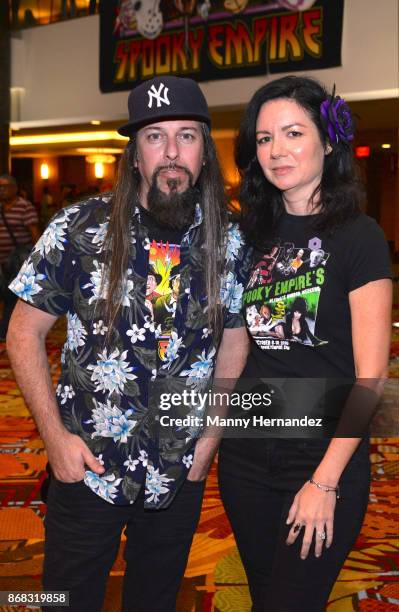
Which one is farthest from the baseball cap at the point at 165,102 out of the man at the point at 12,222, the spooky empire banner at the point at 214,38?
the spooky empire banner at the point at 214,38

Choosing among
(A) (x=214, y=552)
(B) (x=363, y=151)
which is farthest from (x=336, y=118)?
(B) (x=363, y=151)

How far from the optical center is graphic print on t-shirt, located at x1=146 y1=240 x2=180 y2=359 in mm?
1865

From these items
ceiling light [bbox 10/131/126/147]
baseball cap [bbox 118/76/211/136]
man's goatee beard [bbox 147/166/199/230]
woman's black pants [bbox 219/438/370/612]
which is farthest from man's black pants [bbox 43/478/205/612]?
ceiling light [bbox 10/131/126/147]

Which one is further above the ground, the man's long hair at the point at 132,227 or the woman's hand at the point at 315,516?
the man's long hair at the point at 132,227

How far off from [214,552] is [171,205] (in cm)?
170

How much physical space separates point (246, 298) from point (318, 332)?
0.79ft

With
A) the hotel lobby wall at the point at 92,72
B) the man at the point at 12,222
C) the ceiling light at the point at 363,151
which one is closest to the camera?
the man at the point at 12,222

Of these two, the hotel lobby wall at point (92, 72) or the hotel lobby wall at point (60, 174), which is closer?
the hotel lobby wall at point (92, 72)

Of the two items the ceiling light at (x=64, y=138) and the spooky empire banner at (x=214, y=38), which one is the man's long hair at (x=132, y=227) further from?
the ceiling light at (x=64, y=138)

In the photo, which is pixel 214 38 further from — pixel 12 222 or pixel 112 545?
pixel 112 545

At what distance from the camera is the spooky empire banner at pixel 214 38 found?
905 centimetres

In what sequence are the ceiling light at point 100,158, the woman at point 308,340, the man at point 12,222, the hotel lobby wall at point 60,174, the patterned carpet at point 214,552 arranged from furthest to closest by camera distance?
the hotel lobby wall at point 60,174 → the ceiling light at point 100,158 → the man at point 12,222 → the patterned carpet at point 214,552 → the woman at point 308,340

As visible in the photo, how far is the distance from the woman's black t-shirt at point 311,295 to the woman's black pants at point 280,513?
0.19 metres

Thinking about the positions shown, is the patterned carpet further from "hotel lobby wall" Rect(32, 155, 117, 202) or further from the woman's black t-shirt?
"hotel lobby wall" Rect(32, 155, 117, 202)
